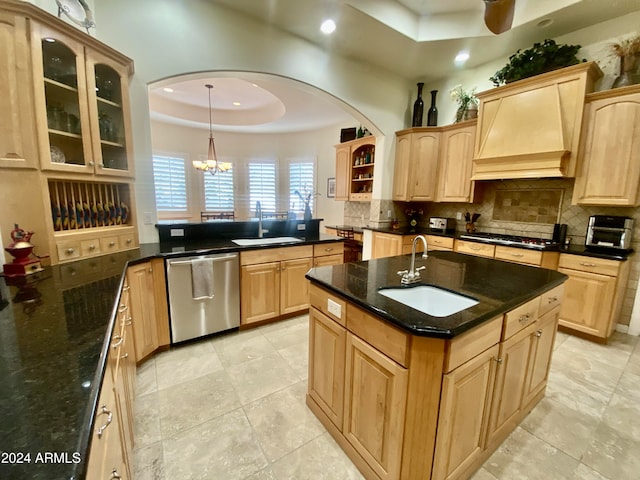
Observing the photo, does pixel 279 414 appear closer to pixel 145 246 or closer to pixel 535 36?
pixel 145 246

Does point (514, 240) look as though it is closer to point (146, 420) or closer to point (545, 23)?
point (545, 23)

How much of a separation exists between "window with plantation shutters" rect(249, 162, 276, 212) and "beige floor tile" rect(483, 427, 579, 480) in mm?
6498

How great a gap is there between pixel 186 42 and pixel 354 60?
82.3 inches

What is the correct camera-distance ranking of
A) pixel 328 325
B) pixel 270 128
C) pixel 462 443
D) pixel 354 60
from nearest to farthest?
A: pixel 462 443
pixel 328 325
pixel 354 60
pixel 270 128

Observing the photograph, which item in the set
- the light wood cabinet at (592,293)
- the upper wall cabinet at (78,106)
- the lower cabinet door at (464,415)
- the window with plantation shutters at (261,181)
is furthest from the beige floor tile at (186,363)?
the window with plantation shutters at (261,181)

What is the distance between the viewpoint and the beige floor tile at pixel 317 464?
142 centimetres

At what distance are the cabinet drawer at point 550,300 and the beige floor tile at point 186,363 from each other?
7.57 ft

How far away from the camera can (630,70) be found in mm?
2641

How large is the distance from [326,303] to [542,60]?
3591 mm

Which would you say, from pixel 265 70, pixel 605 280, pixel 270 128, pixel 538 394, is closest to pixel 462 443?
pixel 538 394

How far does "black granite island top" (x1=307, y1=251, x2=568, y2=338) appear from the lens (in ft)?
3.60

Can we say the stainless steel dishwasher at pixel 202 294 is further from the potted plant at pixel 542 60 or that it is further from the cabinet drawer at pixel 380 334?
the potted plant at pixel 542 60

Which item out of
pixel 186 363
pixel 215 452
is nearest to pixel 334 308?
pixel 215 452

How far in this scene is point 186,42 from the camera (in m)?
2.62
